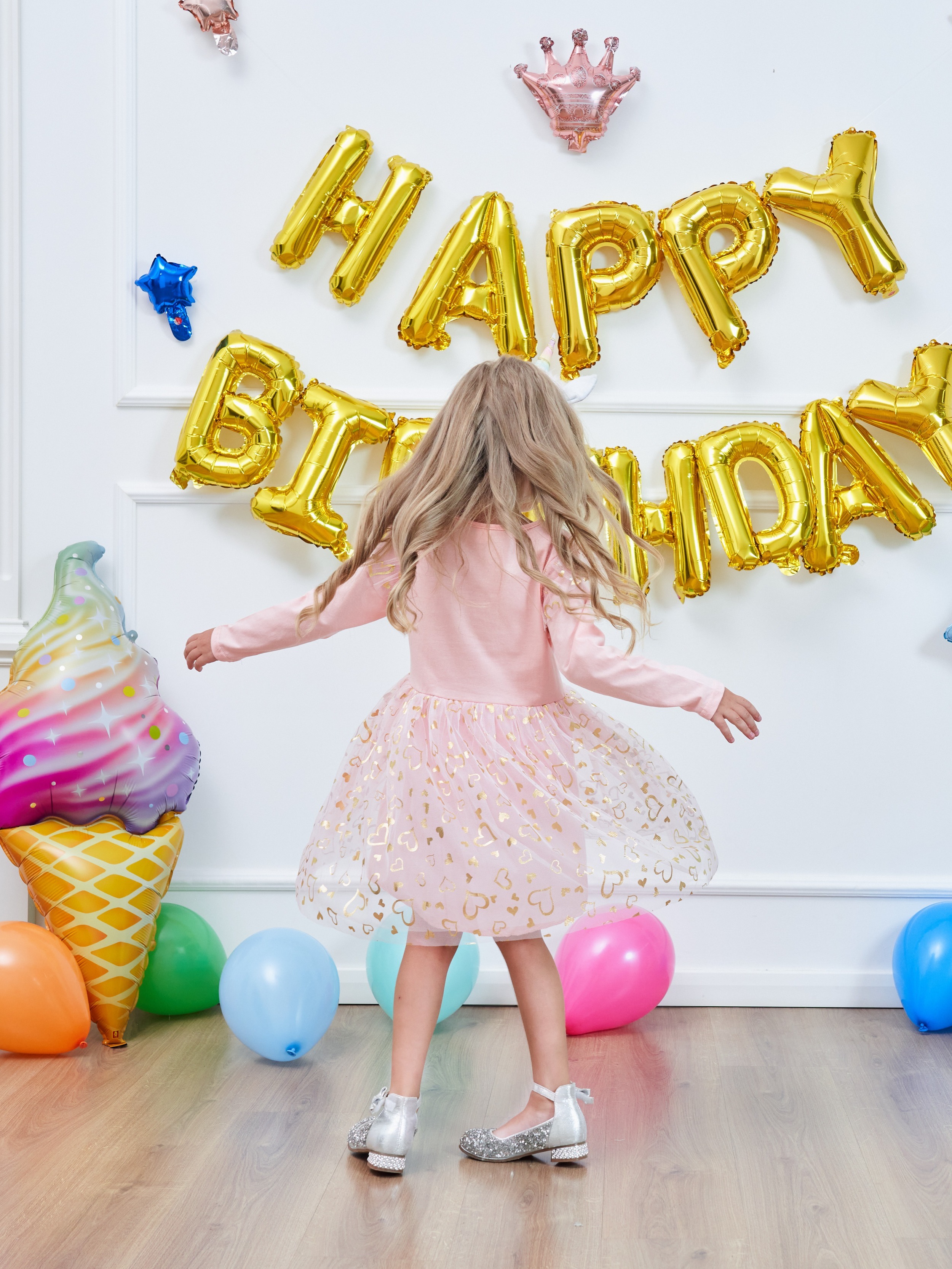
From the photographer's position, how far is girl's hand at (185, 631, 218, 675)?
5.69 ft

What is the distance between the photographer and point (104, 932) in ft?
6.58

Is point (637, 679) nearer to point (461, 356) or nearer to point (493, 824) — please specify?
point (493, 824)

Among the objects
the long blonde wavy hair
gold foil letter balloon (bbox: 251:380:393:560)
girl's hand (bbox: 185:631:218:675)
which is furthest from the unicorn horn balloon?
girl's hand (bbox: 185:631:218:675)

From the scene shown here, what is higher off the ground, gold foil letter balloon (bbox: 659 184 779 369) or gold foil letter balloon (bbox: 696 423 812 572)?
gold foil letter balloon (bbox: 659 184 779 369)

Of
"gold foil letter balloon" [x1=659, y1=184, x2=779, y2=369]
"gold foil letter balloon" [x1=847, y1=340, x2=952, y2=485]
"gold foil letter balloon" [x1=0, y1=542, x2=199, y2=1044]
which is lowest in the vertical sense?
"gold foil letter balloon" [x1=0, y1=542, x2=199, y2=1044]

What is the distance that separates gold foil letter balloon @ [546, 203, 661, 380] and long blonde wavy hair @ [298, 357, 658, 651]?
0.63 meters

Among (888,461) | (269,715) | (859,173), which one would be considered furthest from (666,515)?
(269,715)

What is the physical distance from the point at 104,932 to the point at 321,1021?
428 millimetres

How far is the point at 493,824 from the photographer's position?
1559 mm

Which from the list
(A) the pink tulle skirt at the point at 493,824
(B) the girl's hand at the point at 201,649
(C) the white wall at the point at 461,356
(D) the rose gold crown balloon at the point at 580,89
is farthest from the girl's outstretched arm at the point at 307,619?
(D) the rose gold crown balloon at the point at 580,89

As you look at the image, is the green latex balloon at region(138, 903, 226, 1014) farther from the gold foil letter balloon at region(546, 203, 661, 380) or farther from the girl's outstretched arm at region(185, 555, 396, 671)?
the gold foil letter balloon at region(546, 203, 661, 380)

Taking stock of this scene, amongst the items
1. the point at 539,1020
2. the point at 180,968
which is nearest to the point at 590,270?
the point at 539,1020

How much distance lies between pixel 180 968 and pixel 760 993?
118 cm

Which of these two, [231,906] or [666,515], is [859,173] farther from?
[231,906]
